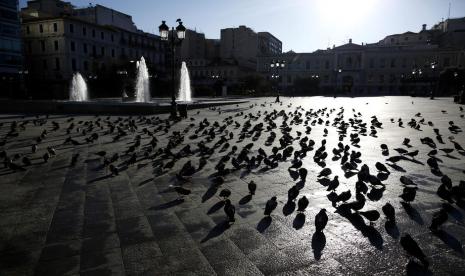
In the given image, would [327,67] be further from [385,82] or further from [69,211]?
[69,211]

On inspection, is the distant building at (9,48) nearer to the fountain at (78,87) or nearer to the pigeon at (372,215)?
the fountain at (78,87)

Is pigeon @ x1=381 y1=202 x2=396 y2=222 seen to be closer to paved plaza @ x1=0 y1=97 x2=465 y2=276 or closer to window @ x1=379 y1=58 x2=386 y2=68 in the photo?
paved plaza @ x1=0 y1=97 x2=465 y2=276

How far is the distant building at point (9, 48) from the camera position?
1699 inches

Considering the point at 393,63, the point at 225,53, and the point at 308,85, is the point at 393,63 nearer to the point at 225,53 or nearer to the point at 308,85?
the point at 308,85

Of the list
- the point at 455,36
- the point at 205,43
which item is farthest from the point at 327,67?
the point at 205,43

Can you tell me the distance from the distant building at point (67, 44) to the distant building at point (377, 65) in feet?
113

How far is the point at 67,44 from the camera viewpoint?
5131cm

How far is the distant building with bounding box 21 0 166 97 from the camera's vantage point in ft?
168

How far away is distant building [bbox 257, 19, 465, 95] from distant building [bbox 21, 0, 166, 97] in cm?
3449

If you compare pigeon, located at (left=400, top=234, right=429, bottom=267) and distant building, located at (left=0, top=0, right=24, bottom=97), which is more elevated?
distant building, located at (left=0, top=0, right=24, bottom=97)

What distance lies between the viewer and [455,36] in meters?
73.1

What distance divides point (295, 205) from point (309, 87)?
7153 cm

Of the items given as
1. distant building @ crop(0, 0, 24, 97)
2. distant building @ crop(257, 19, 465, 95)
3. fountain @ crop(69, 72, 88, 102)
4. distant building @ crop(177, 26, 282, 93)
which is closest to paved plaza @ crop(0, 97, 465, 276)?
fountain @ crop(69, 72, 88, 102)

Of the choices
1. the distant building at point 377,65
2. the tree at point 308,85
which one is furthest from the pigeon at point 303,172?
the tree at point 308,85
